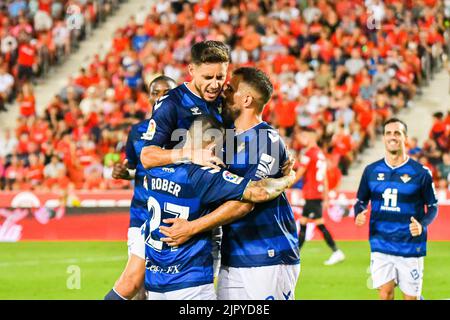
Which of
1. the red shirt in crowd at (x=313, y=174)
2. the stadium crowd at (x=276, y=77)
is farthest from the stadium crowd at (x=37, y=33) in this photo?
the red shirt in crowd at (x=313, y=174)

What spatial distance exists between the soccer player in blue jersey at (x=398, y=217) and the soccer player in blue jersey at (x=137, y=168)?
251 cm

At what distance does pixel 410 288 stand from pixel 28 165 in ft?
45.9

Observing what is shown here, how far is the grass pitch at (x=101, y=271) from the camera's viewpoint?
12.2m

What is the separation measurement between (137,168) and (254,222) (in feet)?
7.53

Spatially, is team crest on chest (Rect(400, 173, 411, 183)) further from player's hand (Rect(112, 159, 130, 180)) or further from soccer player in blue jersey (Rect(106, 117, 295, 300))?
soccer player in blue jersey (Rect(106, 117, 295, 300))

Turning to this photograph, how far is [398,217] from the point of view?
9539 mm

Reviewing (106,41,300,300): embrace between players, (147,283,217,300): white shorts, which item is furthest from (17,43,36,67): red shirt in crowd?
(147,283,217,300): white shorts

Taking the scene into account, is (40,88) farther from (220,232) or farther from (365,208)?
(220,232)

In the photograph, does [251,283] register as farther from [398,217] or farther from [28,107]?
[28,107]

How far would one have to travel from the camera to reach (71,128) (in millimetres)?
22875

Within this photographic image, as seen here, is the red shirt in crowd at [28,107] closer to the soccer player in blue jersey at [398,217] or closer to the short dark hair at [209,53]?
the soccer player in blue jersey at [398,217]

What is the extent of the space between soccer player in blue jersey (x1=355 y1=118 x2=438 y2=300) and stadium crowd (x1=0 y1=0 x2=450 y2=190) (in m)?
9.12

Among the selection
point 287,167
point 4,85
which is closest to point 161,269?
point 287,167

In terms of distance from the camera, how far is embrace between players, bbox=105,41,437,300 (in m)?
6.24
